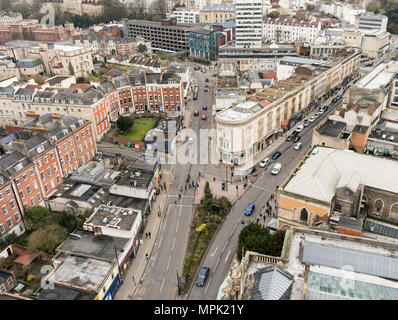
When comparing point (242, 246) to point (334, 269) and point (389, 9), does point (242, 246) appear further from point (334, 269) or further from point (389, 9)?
point (389, 9)

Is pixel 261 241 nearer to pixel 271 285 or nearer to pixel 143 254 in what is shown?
pixel 271 285

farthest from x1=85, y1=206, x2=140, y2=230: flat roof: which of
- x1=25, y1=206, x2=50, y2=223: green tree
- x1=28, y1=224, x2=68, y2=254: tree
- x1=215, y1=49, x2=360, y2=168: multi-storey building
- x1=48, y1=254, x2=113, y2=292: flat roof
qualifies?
x1=215, y1=49, x2=360, y2=168: multi-storey building

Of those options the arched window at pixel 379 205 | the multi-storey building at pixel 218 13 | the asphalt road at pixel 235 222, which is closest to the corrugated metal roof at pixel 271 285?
the asphalt road at pixel 235 222

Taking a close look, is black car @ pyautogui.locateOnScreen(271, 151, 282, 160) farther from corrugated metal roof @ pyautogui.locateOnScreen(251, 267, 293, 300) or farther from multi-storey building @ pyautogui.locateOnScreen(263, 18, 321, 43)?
→ multi-storey building @ pyautogui.locateOnScreen(263, 18, 321, 43)

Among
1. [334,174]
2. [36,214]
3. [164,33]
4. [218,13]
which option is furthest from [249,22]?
→ [36,214]

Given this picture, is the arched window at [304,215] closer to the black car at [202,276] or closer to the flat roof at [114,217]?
the black car at [202,276]

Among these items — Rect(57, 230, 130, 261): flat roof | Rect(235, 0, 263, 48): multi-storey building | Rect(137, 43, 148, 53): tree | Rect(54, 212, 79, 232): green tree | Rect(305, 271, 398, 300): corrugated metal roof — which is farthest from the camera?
Rect(137, 43, 148, 53): tree
